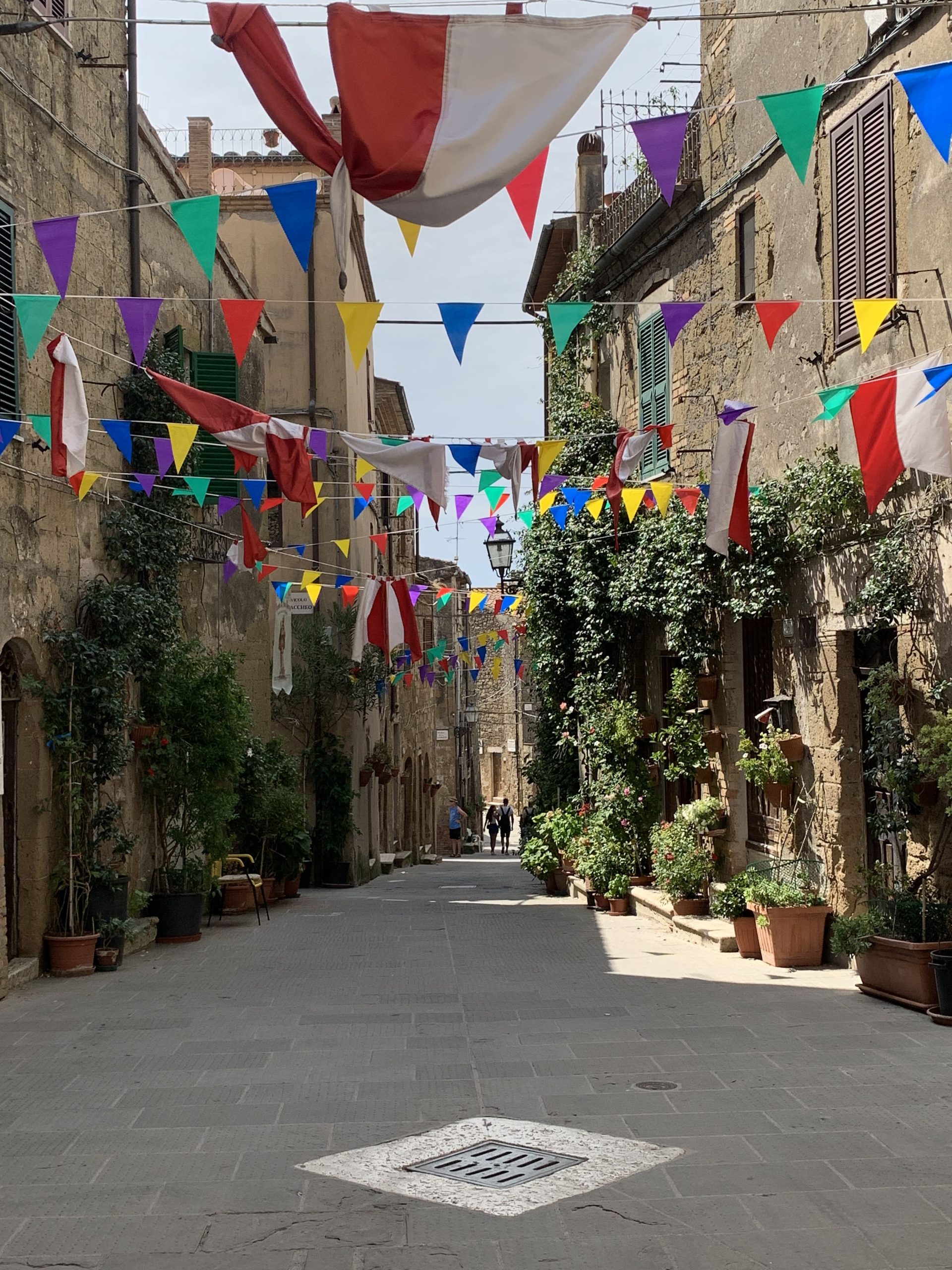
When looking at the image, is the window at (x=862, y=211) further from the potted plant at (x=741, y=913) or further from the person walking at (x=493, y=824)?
the person walking at (x=493, y=824)

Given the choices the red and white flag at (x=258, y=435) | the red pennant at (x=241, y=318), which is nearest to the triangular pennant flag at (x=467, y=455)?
the red and white flag at (x=258, y=435)

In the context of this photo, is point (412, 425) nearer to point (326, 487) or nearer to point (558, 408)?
point (326, 487)

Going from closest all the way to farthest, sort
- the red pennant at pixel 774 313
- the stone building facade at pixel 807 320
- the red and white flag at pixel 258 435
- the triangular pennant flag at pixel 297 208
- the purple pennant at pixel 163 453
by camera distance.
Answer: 1. the triangular pennant flag at pixel 297 208
2. the red pennant at pixel 774 313
3. the stone building facade at pixel 807 320
4. the red and white flag at pixel 258 435
5. the purple pennant at pixel 163 453

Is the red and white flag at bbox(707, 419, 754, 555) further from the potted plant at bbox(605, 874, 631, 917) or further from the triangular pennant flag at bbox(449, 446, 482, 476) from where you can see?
the potted plant at bbox(605, 874, 631, 917)

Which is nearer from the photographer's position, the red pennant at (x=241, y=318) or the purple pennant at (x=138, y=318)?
the red pennant at (x=241, y=318)

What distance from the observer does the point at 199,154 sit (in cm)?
2133

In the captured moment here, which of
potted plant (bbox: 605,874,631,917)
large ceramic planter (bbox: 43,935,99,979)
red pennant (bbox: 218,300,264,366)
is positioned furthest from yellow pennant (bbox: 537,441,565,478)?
potted plant (bbox: 605,874,631,917)

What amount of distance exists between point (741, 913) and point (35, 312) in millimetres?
7169

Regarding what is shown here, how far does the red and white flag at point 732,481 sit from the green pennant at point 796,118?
3590 millimetres

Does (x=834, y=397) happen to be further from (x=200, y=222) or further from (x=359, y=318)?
(x=200, y=222)

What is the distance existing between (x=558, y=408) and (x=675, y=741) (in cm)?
525

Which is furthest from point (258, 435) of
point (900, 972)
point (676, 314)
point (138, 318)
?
point (900, 972)

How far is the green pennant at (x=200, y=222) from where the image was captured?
255 inches

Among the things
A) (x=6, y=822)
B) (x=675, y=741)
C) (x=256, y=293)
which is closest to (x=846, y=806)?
(x=675, y=741)
